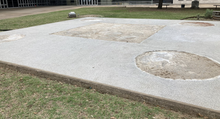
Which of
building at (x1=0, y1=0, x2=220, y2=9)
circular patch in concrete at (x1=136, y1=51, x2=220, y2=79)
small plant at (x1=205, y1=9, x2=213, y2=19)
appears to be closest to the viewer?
circular patch in concrete at (x1=136, y1=51, x2=220, y2=79)

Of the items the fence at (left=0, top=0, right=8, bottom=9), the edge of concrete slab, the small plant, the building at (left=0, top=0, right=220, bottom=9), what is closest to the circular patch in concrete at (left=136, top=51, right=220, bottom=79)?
the edge of concrete slab

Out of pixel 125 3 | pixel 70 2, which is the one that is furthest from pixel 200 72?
pixel 70 2

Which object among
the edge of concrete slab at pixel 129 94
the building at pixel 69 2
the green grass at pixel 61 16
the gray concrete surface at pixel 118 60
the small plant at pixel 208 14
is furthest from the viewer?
the building at pixel 69 2

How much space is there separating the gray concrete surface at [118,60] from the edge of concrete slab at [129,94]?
0.12m

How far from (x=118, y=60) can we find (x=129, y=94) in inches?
76.1

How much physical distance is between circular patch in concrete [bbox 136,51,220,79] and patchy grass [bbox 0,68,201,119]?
137cm

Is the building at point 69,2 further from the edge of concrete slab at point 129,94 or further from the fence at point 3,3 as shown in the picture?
the edge of concrete slab at point 129,94

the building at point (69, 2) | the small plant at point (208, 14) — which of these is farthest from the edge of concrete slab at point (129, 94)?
the building at point (69, 2)

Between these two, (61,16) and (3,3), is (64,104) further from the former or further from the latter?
(3,3)

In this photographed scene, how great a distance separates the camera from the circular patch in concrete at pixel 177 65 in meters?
4.15

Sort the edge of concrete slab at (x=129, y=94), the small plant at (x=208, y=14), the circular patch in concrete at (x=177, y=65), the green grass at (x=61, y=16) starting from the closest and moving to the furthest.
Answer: the edge of concrete slab at (x=129, y=94)
the circular patch in concrete at (x=177, y=65)
the green grass at (x=61, y=16)
the small plant at (x=208, y=14)

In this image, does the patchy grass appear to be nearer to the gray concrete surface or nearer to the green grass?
the gray concrete surface

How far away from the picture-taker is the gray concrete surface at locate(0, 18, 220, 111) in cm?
344

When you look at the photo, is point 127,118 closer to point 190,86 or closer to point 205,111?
point 205,111
